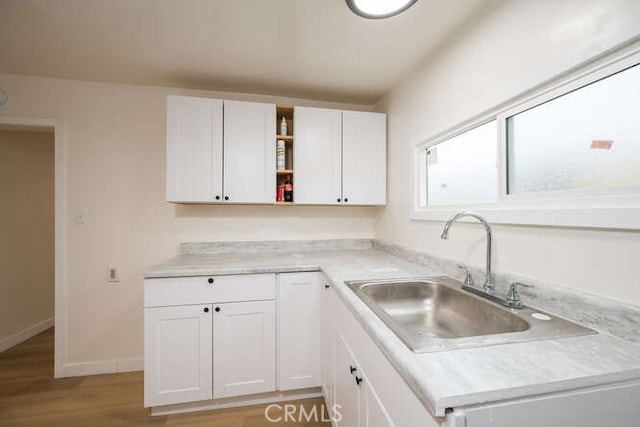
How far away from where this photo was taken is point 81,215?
6.46 ft

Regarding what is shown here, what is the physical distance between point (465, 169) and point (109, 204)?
2.56 metres

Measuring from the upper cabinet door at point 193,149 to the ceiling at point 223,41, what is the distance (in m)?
0.27

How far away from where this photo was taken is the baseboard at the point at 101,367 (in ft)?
6.30

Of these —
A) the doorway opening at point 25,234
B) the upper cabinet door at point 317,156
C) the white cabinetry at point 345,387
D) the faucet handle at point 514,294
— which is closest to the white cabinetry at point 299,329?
the white cabinetry at point 345,387

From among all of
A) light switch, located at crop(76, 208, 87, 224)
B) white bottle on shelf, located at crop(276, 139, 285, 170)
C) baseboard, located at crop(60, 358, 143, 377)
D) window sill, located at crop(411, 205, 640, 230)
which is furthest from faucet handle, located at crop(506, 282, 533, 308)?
light switch, located at crop(76, 208, 87, 224)

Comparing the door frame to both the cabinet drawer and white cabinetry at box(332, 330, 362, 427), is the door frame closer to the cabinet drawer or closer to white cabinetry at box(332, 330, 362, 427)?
the cabinet drawer

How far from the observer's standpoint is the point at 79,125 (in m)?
1.98

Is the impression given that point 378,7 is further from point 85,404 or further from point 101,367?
point 101,367

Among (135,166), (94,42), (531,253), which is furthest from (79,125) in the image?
(531,253)

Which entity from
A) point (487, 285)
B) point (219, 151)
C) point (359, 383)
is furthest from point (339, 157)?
point (359, 383)

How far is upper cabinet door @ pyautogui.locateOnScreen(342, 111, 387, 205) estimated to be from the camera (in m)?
2.11

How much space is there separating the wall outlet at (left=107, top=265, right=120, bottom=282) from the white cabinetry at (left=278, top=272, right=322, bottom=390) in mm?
1386

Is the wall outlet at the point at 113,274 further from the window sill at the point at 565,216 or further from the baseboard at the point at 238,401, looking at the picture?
the window sill at the point at 565,216

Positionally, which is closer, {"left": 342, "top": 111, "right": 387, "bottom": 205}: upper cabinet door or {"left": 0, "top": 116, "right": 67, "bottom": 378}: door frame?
{"left": 0, "top": 116, "right": 67, "bottom": 378}: door frame
